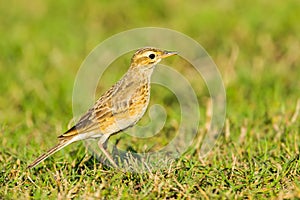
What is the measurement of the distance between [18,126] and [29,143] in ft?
1.86

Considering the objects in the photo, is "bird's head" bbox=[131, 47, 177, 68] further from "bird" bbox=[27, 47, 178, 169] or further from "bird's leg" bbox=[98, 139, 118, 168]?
"bird's leg" bbox=[98, 139, 118, 168]

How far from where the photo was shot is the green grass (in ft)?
17.3

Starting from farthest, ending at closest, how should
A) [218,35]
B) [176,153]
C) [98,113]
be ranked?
[218,35] < [176,153] < [98,113]

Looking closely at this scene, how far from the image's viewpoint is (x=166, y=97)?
8445mm

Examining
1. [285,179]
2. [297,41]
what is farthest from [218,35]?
Answer: [285,179]

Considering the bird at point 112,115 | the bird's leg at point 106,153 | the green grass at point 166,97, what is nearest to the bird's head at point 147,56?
the bird at point 112,115

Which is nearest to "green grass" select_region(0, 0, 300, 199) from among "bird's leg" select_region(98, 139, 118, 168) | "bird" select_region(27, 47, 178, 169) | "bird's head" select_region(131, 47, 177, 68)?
"bird's leg" select_region(98, 139, 118, 168)

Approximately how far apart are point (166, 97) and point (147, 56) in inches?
99.1

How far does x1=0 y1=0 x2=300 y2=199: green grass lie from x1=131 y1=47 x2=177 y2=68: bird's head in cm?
90

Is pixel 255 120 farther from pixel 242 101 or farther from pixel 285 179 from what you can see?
pixel 285 179

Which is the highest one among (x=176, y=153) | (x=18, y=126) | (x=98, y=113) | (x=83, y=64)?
(x=83, y=64)

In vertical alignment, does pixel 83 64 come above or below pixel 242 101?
above

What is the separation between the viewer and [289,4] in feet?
35.2

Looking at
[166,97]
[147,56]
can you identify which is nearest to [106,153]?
[147,56]
